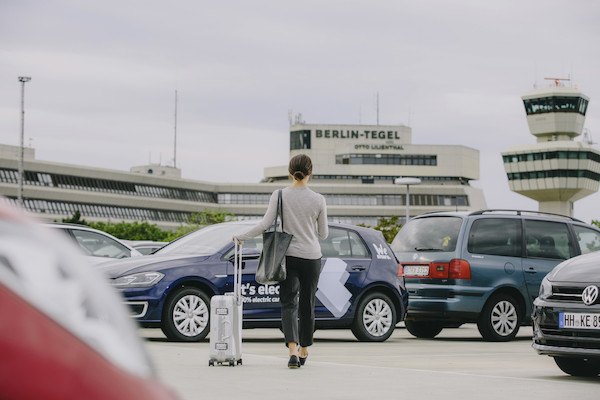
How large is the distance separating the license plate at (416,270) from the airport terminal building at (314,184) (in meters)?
97.9

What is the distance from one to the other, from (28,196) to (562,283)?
348ft

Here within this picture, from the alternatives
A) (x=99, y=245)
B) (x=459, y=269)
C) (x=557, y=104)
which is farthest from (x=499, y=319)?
(x=557, y=104)

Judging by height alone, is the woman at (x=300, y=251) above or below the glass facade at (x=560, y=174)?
below

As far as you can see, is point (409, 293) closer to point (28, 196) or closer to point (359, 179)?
point (28, 196)

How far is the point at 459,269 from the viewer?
1427 cm

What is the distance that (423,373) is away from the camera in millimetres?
8320

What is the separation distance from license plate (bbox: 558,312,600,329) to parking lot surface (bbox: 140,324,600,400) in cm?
46

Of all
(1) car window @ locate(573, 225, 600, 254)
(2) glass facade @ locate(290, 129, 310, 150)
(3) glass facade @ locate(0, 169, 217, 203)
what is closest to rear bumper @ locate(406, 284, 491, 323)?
(1) car window @ locate(573, 225, 600, 254)

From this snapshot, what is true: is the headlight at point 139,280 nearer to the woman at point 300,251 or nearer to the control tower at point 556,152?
the woman at point 300,251

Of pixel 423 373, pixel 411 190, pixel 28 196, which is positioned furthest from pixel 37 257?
pixel 411 190

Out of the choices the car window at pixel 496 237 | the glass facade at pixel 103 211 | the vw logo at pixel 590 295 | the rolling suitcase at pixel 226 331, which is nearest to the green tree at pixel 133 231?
the glass facade at pixel 103 211

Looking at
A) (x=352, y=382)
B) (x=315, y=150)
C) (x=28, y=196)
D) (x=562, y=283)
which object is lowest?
(x=352, y=382)

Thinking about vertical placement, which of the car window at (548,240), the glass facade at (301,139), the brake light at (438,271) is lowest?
the brake light at (438,271)

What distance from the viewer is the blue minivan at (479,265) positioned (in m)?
14.3
